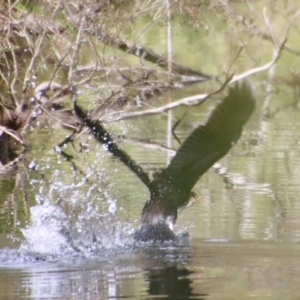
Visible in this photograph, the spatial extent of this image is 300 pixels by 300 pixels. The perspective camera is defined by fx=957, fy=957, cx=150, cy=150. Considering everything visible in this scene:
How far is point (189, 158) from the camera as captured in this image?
19.4 ft

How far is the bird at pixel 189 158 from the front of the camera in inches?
227

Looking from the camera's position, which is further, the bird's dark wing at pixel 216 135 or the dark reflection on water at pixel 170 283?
the bird's dark wing at pixel 216 135

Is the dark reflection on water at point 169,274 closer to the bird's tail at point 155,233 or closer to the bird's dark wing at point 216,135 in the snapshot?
the bird's tail at point 155,233

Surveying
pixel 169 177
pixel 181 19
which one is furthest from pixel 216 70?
pixel 169 177

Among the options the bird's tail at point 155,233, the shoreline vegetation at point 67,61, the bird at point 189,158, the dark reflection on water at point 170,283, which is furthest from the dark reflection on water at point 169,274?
the shoreline vegetation at point 67,61

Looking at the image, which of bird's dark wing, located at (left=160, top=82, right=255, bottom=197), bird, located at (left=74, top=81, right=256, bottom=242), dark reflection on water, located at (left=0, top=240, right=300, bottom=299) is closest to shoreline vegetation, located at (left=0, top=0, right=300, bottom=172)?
bird, located at (left=74, top=81, right=256, bottom=242)

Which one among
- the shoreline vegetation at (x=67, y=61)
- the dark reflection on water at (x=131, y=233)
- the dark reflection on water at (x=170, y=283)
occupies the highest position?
the shoreline vegetation at (x=67, y=61)

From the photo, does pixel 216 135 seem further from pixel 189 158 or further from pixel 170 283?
pixel 170 283

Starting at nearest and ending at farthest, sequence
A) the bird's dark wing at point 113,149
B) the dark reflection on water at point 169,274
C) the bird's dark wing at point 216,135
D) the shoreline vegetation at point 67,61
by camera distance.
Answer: the dark reflection on water at point 169,274
the bird's dark wing at point 216,135
the bird's dark wing at point 113,149
the shoreline vegetation at point 67,61

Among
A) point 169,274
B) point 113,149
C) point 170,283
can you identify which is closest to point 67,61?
point 113,149

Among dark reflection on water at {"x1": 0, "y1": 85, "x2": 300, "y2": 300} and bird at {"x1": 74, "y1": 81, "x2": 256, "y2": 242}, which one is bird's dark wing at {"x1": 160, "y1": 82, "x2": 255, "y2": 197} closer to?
bird at {"x1": 74, "y1": 81, "x2": 256, "y2": 242}

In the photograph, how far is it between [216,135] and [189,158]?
0.74 ft

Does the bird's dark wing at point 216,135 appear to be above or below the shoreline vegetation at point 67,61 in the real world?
below

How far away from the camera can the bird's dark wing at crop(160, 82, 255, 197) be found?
574cm
